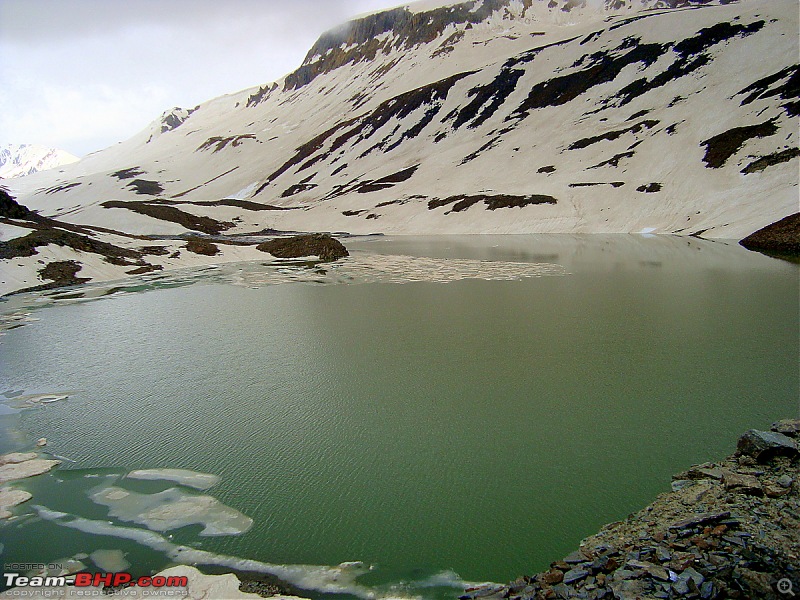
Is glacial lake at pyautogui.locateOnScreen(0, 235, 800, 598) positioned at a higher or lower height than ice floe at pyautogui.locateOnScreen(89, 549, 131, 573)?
higher

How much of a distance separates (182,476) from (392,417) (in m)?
2.75

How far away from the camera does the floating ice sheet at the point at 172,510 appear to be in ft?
15.9

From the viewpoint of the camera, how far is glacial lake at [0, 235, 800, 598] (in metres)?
4.57

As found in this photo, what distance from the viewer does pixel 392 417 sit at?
23.3 feet

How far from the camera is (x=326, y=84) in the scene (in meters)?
159

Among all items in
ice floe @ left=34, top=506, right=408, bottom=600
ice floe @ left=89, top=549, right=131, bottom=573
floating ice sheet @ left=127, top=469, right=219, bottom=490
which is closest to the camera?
ice floe @ left=34, top=506, right=408, bottom=600

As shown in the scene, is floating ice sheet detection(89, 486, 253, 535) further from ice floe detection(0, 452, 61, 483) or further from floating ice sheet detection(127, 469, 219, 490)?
ice floe detection(0, 452, 61, 483)

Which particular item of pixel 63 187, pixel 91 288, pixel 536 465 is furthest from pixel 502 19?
pixel 536 465

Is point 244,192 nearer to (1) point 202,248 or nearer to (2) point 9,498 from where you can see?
(1) point 202,248

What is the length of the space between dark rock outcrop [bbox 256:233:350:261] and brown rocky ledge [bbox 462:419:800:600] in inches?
1037

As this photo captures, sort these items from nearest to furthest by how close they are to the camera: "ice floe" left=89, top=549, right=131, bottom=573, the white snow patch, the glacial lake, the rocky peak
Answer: "ice floe" left=89, top=549, right=131, bottom=573
the glacial lake
the white snow patch
the rocky peak

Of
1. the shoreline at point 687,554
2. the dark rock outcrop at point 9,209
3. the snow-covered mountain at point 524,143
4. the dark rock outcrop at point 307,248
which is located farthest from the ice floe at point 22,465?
the dark rock outcrop at point 307,248

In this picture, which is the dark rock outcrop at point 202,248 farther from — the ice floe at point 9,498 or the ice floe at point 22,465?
the ice floe at point 9,498

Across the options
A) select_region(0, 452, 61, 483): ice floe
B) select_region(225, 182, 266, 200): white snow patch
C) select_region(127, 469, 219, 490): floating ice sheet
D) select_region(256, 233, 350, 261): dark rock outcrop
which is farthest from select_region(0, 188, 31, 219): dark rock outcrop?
select_region(225, 182, 266, 200): white snow patch
